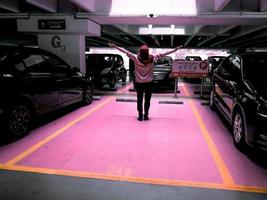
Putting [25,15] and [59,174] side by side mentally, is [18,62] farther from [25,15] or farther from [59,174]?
[25,15]

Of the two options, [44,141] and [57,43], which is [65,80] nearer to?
[44,141]

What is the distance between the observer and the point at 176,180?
3236 millimetres

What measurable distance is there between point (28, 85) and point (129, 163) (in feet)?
7.69

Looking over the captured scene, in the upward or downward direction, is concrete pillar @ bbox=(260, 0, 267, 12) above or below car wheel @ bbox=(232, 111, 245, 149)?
above

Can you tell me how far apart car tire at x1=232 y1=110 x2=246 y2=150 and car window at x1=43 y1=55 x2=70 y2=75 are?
380 centimetres

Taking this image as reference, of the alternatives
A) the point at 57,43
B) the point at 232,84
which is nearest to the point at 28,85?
the point at 232,84

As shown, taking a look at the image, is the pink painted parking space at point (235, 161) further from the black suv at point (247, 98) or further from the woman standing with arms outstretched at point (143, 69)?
the woman standing with arms outstretched at point (143, 69)

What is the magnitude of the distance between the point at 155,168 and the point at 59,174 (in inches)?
48.3

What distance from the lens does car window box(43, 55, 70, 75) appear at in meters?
5.85

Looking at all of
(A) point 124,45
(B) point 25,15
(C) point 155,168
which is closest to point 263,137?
(C) point 155,168

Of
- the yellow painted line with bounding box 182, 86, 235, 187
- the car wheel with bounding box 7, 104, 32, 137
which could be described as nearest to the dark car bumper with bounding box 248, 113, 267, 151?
the yellow painted line with bounding box 182, 86, 235, 187

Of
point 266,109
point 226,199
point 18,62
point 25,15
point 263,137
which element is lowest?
point 226,199

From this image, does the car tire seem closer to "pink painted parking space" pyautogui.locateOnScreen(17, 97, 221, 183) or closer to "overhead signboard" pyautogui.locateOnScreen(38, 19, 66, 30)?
"pink painted parking space" pyautogui.locateOnScreen(17, 97, 221, 183)

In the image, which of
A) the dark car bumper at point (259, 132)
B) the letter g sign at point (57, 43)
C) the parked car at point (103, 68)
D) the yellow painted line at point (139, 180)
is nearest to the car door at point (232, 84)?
the dark car bumper at point (259, 132)
